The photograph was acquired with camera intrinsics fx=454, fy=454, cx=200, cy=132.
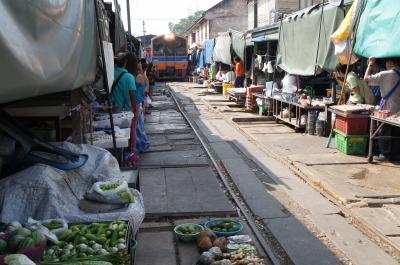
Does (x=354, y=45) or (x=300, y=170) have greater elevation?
(x=354, y=45)

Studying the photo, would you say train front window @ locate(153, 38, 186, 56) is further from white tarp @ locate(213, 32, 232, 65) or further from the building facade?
white tarp @ locate(213, 32, 232, 65)

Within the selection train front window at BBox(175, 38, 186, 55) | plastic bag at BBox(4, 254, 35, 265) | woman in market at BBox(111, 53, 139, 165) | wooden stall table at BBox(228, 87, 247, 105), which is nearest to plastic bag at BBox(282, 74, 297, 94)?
wooden stall table at BBox(228, 87, 247, 105)

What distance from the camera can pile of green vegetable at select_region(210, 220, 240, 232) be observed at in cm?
511

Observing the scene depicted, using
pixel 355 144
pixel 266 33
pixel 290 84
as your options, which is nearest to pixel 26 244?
pixel 355 144

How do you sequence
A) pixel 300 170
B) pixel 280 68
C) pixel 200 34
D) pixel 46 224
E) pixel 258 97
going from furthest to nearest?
pixel 200 34
pixel 258 97
pixel 280 68
pixel 300 170
pixel 46 224

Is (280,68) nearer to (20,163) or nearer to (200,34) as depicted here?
(20,163)

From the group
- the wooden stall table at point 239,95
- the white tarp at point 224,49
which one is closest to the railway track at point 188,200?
the wooden stall table at point 239,95

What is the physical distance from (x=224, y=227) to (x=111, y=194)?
1.65 meters

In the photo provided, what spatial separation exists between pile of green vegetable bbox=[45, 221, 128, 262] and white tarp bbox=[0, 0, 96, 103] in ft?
3.69

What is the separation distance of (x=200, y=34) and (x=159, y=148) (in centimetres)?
4305

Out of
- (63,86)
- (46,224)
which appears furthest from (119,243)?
(63,86)

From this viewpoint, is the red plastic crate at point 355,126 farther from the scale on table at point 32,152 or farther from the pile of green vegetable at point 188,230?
the scale on table at point 32,152

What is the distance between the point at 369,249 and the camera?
191 inches

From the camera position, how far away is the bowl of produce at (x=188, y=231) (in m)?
4.97
